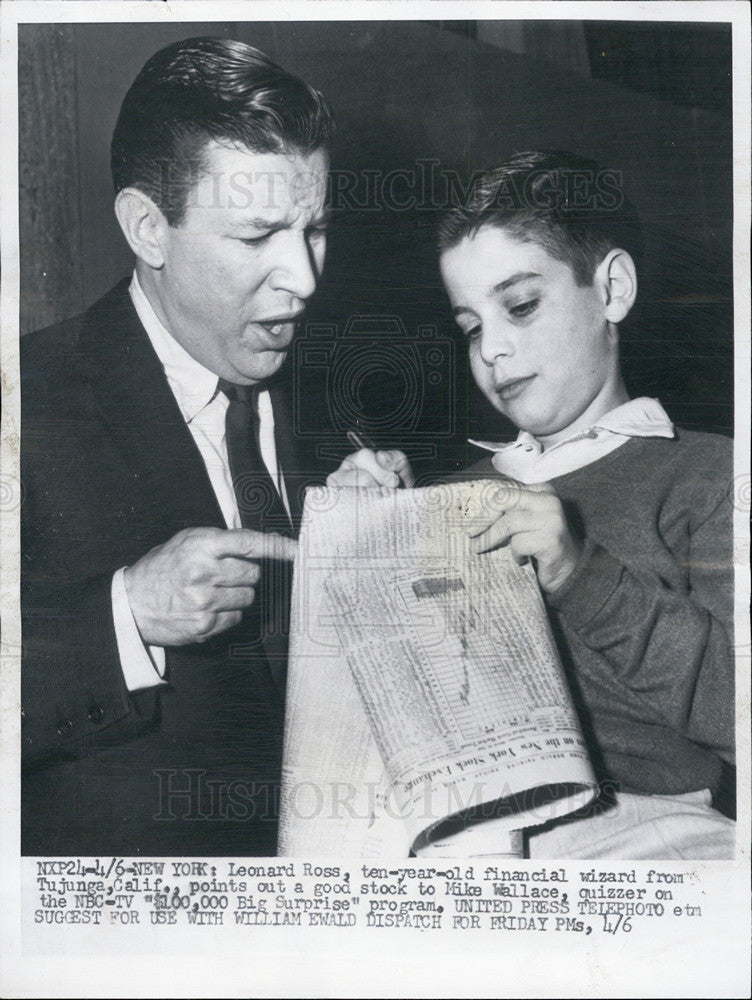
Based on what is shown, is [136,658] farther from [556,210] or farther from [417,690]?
[556,210]

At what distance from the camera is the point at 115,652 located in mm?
1201

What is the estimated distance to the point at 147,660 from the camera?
1.20 metres

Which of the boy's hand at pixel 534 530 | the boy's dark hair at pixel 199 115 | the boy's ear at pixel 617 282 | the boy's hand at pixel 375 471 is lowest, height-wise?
the boy's hand at pixel 534 530

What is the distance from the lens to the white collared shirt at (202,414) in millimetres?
1206

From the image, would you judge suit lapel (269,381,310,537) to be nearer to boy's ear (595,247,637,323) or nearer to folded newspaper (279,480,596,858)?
folded newspaper (279,480,596,858)

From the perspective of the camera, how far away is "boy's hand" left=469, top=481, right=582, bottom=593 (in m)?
1.17

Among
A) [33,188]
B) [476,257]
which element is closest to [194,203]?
[33,188]

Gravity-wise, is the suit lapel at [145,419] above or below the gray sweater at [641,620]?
above

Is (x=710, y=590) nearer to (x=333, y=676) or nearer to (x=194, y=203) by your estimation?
(x=333, y=676)

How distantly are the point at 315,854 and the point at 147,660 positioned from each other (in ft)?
1.20

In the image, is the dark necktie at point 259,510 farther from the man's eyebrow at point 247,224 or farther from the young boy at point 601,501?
the man's eyebrow at point 247,224

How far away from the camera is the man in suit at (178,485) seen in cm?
119
